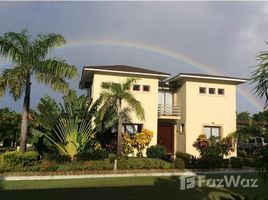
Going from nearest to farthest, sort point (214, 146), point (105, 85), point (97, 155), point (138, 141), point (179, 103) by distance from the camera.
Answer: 1. point (97, 155)
2. point (105, 85)
3. point (138, 141)
4. point (214, 146)
5. point (179, 103)

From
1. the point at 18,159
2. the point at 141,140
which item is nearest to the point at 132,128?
the point at 141,140

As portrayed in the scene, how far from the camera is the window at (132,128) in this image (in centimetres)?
2494

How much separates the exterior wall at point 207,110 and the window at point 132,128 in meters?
3.86

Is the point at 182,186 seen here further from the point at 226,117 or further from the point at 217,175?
the point at 226,117

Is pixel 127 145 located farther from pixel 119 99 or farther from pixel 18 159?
pixel 18 159

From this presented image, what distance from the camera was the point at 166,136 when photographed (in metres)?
28.2

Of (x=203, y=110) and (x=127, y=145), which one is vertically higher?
(x=203, y=110)

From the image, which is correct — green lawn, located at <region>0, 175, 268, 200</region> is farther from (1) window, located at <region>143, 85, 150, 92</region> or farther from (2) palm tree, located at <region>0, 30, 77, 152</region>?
(1) window, located at <region>143, 85, 150, 92</region>

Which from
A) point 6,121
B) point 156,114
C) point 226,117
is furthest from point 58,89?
point 6,121

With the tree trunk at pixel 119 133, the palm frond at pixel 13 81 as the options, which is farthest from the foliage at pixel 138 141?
the palm frond at pixel 13 81

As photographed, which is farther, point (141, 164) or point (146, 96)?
point (146, 96)

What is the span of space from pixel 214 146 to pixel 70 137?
10125 mm

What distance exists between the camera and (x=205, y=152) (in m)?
23.4

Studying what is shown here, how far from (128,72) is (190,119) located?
20.2 feet
